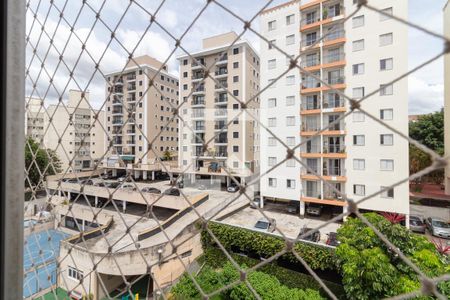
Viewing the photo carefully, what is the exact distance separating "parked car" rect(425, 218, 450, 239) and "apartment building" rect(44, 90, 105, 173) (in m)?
5.24

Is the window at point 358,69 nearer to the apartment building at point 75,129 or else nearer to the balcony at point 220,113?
the balcony at point 220,113

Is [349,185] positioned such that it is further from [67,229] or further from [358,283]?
[67,229]

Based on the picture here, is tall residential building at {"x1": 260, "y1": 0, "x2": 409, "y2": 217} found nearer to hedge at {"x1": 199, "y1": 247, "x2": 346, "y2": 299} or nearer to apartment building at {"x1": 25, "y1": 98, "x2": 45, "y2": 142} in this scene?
hedge at {"x1": 199, "y1": 247, "x2": 346, "y2": 299}

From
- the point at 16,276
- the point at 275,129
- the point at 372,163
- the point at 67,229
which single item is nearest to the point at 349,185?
the point at 372,163

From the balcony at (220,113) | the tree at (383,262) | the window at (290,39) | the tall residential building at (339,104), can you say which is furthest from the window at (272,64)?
the tree at (383,262)

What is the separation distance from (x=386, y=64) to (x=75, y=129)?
4765 millimetres

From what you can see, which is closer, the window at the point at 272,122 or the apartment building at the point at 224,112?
the window at the point at 272,122

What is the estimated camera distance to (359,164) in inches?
164

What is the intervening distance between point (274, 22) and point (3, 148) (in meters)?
5.86

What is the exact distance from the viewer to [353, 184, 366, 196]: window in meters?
4.15

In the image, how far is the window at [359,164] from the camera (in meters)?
4.13

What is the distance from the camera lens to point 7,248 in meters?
0.33

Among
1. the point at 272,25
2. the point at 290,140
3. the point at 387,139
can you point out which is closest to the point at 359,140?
the point at 387,139

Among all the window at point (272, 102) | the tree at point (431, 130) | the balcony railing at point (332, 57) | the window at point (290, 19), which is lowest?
the tree at point (431, 130)
